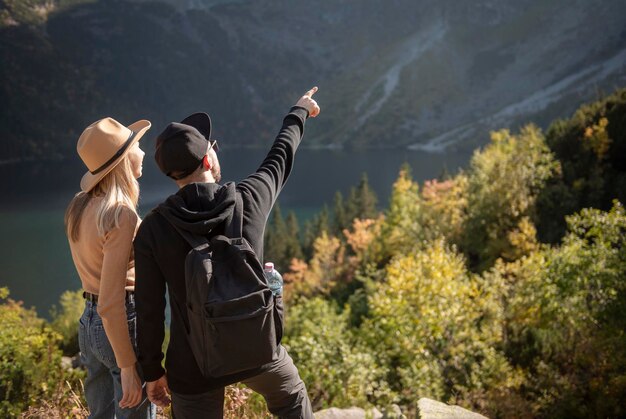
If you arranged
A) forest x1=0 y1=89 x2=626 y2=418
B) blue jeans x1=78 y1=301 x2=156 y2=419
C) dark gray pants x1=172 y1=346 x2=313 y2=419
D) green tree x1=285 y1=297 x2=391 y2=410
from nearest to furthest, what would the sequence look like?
dark gray pants x1=172 y1=346 x2=313 y2=419 → blue jeans x1=78 y1=301 x2=156 y2=419 → forest x1=0 y1=89 x2=626 y2=418 → green tree x1=285 y1=297 x2=391 y2=410

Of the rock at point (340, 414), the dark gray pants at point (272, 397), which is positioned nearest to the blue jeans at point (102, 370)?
the dark gray pants at point (272, 397)

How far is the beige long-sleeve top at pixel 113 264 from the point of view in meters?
2.35

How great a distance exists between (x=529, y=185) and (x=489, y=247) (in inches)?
151

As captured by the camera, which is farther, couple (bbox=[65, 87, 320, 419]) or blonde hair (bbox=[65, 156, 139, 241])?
blonde hair (bbox=[65, 156, 139, 241])

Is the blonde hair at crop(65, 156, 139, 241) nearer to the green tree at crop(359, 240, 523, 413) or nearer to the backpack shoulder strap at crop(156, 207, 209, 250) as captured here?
the backpack shoulder strap at crop(156, 207, 209, 250)

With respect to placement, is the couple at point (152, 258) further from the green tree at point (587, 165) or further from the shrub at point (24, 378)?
the green tree at point (587, 165)

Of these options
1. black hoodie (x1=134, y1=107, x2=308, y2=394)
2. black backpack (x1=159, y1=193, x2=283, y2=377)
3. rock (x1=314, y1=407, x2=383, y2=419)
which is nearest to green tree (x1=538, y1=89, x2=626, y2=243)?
rock (x1=314, y1=407, x2=383, y2=419)

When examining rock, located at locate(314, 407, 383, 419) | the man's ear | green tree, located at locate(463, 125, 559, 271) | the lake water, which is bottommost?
rock, located at locate(314, 407, 383, 419)

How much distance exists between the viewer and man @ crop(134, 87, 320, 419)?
216cm

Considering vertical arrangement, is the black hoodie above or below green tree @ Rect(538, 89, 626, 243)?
below

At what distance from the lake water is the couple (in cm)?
78

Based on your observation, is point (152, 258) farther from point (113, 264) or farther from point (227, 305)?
point (227, 305)

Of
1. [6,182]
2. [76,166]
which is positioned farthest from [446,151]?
[6,182]

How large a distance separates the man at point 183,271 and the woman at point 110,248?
0.16 meters
